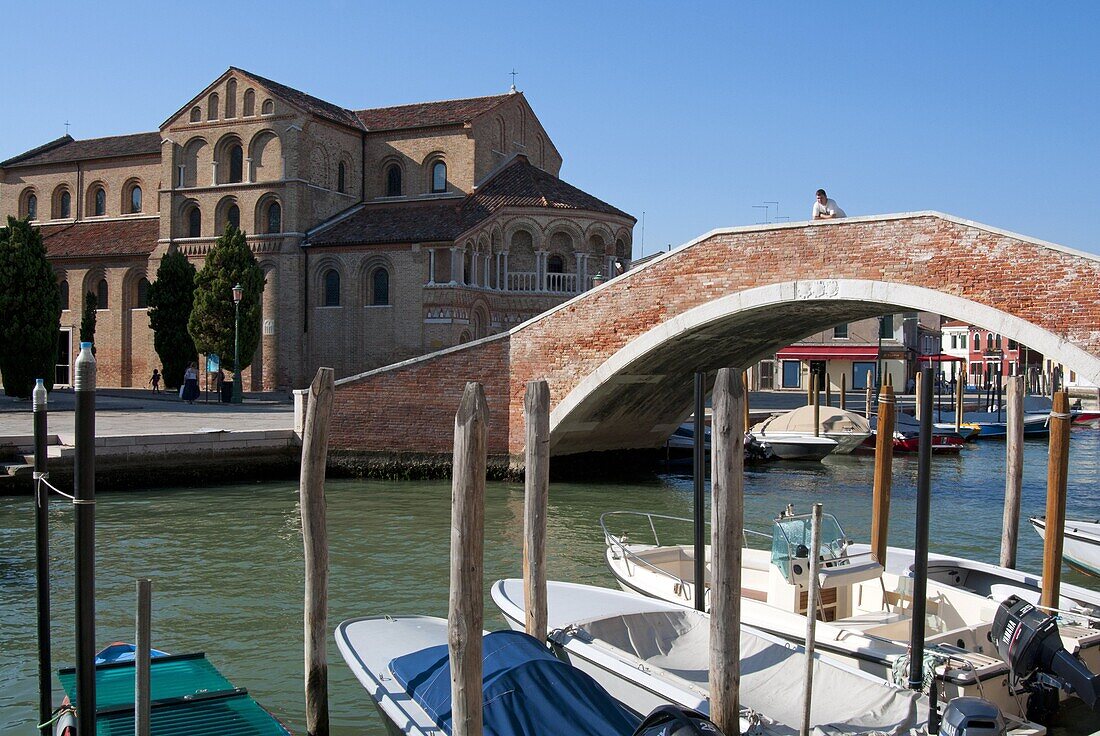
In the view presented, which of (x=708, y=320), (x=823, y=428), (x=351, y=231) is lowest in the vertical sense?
(x=823, y=428)

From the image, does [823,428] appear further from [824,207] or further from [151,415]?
[151,415]

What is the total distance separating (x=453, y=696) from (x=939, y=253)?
9208 millimetres

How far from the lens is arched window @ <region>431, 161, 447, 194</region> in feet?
96.5

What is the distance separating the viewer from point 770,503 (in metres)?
15.7

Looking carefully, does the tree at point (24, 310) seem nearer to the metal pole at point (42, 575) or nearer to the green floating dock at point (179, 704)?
the metal pole at point (42, 575)

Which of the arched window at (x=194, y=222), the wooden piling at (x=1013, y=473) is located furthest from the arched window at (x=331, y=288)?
the wooden piling at (x=1013, y=473)

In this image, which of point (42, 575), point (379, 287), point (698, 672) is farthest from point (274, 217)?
point (698, 672)

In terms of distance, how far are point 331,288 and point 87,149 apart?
35.0 feet

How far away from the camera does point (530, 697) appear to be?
16.4 ft

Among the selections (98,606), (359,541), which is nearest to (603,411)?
(359,541)

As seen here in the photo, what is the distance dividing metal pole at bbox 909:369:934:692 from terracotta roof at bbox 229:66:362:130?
23933mm

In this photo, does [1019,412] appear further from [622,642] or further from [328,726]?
[328,726]

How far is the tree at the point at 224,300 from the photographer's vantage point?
83.8ft

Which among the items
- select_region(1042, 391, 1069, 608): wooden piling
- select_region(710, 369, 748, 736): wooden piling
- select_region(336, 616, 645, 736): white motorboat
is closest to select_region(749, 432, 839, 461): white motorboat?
select_region(1042, 391, 1069, 608): wooden piling
